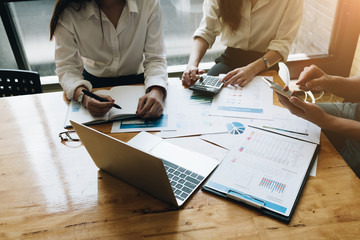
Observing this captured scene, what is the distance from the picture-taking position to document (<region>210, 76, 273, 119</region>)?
3.66ft

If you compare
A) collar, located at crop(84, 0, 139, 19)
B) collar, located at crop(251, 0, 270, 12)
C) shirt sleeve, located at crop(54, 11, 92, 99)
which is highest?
collar, located at crop(84, 0, 139, 19)

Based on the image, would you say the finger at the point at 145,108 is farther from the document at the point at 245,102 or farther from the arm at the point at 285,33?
the arm at the point at 285,33

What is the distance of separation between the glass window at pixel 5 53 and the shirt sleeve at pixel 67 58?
51.3 inches

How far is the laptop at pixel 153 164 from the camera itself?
2.25 ft

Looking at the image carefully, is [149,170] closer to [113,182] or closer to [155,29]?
[113,182]

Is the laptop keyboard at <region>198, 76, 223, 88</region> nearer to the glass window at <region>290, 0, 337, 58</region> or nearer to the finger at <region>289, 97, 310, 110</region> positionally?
the finger at <region>289, 97, 310, 110</region>

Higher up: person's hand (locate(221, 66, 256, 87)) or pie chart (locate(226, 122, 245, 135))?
person's hand (locate(221, 66, 256, 87))

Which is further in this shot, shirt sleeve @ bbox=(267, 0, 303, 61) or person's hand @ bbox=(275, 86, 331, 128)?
shirt sleeve @ bbox=(267, 0, 303, 61)

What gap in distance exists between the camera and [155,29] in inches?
57.4

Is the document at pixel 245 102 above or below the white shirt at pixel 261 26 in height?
below

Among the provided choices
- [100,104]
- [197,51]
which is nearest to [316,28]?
[197,51]

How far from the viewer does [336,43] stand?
2.52m

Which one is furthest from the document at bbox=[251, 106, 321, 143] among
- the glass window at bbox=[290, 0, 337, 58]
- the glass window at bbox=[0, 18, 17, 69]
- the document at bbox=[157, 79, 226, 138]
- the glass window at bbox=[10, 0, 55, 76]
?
the glass window at bbox=[0, 18, 17, 69]

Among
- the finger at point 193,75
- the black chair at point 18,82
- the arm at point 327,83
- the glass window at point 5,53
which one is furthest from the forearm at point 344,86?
the glass window at point 5,53
